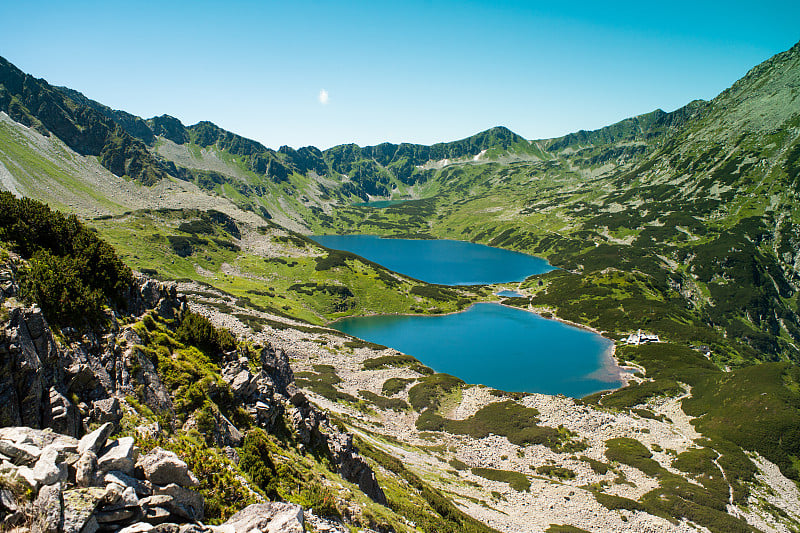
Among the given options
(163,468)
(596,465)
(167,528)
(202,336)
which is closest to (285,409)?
(202,336)

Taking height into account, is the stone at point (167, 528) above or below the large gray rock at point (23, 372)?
below

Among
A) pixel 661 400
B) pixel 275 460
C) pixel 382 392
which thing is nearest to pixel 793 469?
pixel 661 400

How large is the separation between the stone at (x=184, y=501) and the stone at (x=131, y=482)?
0.20 metres

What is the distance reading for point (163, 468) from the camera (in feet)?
36.8

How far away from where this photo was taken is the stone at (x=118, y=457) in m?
10.1

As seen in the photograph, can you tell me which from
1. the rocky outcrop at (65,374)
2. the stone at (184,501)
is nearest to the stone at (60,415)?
the rocky outcrop at (65,374)

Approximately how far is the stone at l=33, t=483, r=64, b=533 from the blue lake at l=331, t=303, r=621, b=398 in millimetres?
100578

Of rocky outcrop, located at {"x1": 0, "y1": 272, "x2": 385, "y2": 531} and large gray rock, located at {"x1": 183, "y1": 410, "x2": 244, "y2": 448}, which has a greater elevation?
rocky outcrop, located at {"x1": 0, "y1": 272, "x2": 385, "y2": 531}

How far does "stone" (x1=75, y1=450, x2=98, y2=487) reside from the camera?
30.7 ft

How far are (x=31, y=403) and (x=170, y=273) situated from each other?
154 m

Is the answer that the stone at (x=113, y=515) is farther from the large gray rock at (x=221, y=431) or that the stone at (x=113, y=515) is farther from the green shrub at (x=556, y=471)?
the green shrub at (x=556, y=471)

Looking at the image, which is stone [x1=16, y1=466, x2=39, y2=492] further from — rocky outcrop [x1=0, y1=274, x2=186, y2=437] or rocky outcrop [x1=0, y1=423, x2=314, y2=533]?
rocky outcrop [x1=0, y1=274, x2=186, y2=437]

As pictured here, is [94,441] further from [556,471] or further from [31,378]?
[556,471]

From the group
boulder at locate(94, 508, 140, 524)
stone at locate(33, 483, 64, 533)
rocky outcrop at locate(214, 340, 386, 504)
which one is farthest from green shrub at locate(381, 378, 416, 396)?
stone at locate(33, 483, 64, 533)
